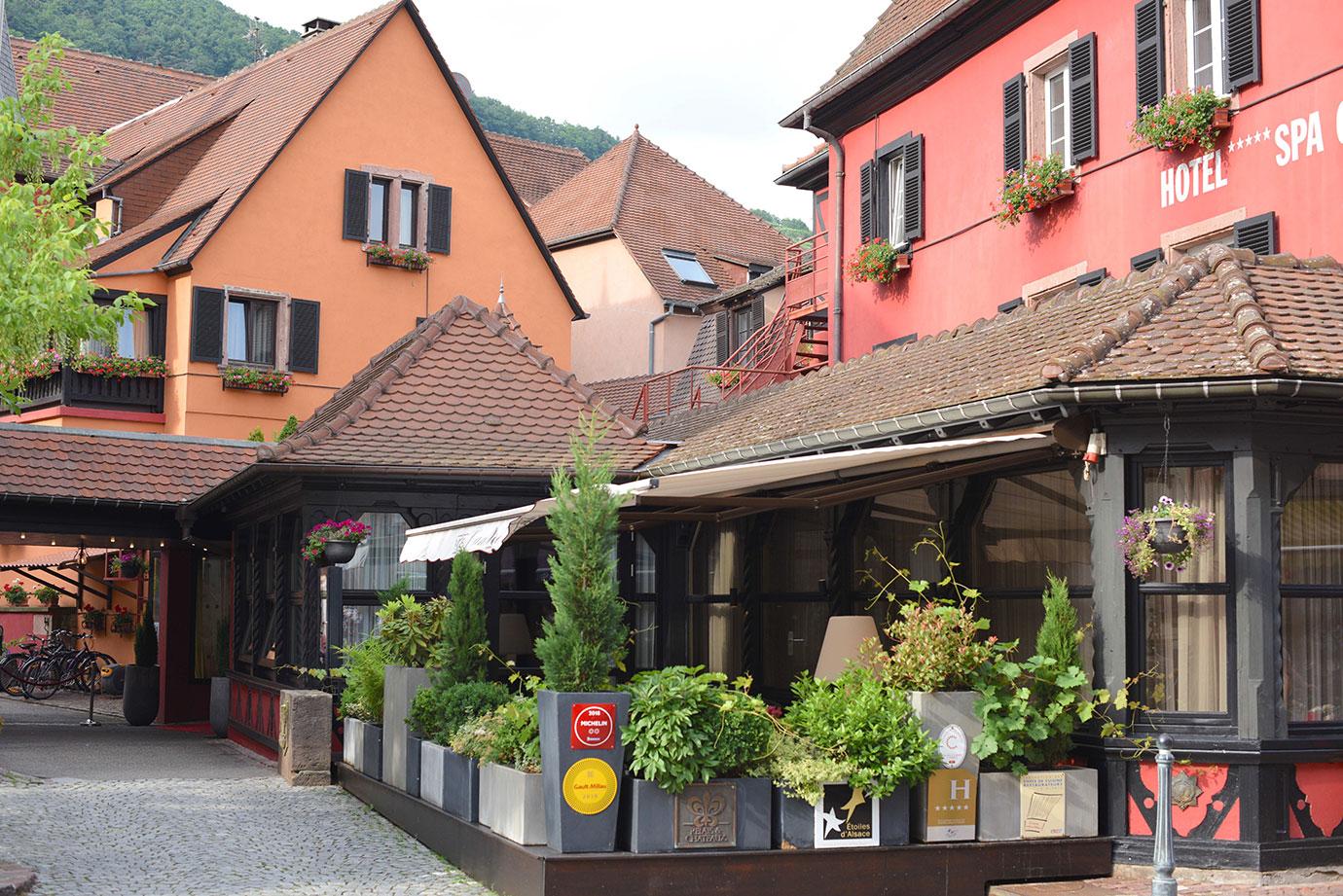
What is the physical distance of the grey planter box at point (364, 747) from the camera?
13438 mm

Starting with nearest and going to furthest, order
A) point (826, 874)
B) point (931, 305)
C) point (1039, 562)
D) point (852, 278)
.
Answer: point (826, 874)
point (1039, 562)
point (931, 305)
point (852, 278)

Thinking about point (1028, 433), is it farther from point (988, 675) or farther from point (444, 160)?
point (444, 160)

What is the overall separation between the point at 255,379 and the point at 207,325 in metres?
1.25

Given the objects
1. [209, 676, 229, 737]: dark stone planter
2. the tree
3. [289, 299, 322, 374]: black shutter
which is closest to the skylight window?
[289, 299, 322, 374]: black shutter

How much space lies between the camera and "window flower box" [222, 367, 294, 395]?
28.8 m

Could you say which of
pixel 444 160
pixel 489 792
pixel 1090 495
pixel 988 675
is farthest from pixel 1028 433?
pixel 444 160

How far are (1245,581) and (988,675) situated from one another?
155cm

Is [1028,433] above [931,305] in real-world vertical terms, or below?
below

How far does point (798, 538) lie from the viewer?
14.6 m

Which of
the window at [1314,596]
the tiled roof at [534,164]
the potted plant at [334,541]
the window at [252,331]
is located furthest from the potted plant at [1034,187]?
the tiled roof at [534,164]

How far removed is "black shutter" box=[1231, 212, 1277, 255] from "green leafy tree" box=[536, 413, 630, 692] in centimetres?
742

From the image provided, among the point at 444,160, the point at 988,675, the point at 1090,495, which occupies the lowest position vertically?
the point at 988,675

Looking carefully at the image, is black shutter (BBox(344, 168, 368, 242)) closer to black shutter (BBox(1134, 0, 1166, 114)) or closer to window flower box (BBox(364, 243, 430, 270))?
window flower box (BBox(364, 243, 430, 270))

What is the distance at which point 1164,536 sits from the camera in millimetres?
8984
